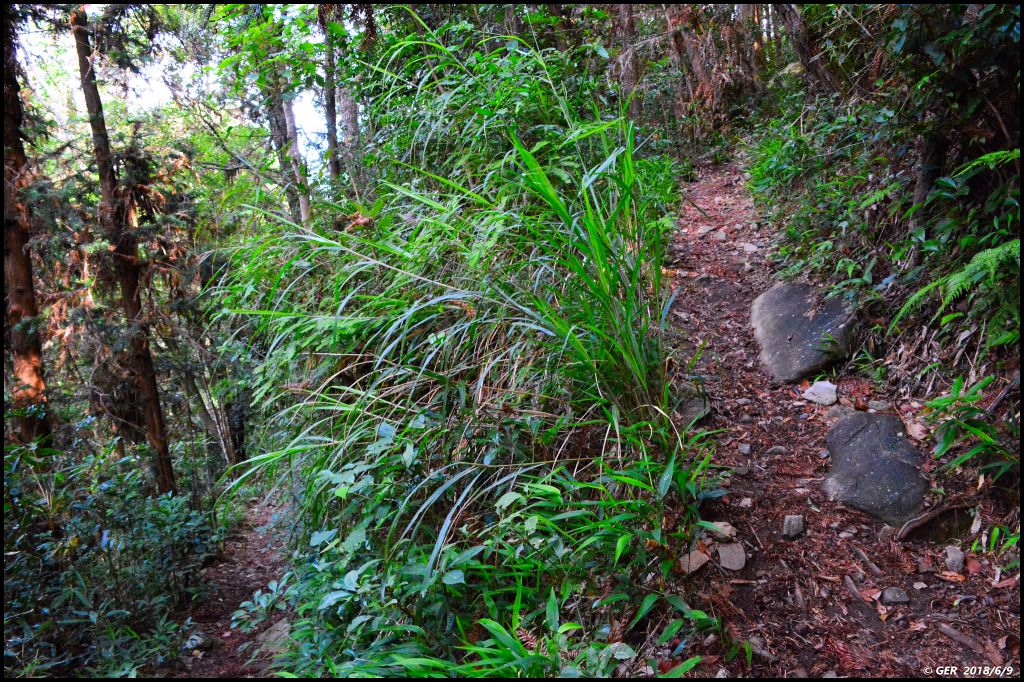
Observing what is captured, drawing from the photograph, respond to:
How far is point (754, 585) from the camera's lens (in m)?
1.96

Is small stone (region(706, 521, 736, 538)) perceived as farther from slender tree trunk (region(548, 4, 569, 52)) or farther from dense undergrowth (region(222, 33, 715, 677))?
slender tree trunk (region(548, 4, 569, 52))

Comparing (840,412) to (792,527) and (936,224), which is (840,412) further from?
(936,224)

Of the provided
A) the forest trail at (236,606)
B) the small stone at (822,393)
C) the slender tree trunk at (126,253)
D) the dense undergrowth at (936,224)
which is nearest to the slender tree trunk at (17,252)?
the slender tree trunk at (126,253)

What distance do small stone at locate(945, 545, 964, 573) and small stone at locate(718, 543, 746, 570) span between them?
2.35ft

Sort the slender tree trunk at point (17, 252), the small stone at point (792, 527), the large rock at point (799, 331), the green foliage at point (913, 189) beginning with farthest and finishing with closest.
Result: 1. the slender tree trunk at point (17, 252)
2. the large rock at point (799, 331)
3. the green foliage at point (913, 189)
4. the small stone at point (792, 527)

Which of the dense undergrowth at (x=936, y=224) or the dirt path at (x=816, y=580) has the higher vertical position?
the dense undergrowth at (x=936, y=224)

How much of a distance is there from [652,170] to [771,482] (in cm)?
232

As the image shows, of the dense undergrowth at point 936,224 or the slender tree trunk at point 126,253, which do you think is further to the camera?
the slender tree trunk at point 126,253

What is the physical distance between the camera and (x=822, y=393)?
2852 mm

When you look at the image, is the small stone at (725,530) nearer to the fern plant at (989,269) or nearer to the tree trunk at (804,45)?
the fern plant at (989,269)

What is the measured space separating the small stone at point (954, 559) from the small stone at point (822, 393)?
91cm

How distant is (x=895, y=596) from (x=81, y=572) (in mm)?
5636

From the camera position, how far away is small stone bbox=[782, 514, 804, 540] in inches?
84.5

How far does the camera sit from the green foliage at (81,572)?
3.96 metres
